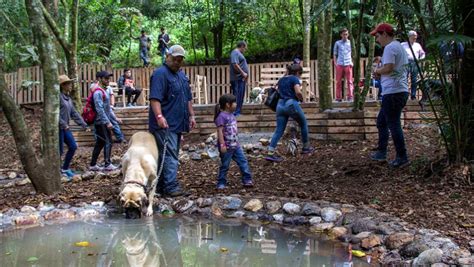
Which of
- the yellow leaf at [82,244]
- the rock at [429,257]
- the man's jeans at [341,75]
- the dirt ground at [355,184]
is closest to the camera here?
the rock at [429,257]

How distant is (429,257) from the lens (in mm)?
4012

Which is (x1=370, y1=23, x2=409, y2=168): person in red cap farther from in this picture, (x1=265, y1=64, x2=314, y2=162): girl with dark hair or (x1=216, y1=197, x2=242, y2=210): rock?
(x1=216, y1=197, x2=242, y2=210): rock

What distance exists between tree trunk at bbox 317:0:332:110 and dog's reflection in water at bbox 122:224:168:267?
503 cm

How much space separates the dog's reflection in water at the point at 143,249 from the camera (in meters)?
4.48

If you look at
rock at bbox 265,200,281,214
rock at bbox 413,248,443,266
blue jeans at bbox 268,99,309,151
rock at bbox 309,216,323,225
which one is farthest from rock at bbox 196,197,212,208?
rock at bbox 413,248,443,266

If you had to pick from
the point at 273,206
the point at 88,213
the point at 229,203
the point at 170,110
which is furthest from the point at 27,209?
the point at 273,206

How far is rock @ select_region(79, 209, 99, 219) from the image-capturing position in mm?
5975

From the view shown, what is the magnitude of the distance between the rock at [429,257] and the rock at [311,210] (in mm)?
1486

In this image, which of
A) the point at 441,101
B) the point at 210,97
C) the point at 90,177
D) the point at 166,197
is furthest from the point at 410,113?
the point at 210,97

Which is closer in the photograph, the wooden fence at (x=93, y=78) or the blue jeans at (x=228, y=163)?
the blue jeans at (x=228, y=163)

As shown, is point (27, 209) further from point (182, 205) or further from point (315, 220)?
point (315, 220)

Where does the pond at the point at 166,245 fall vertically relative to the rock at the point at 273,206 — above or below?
below

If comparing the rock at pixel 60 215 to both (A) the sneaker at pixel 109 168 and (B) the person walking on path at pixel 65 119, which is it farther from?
(A) the sneaker at pixel 109 168

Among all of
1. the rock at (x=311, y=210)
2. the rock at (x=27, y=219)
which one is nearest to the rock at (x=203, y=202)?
the rock at (x=311, y=210)
